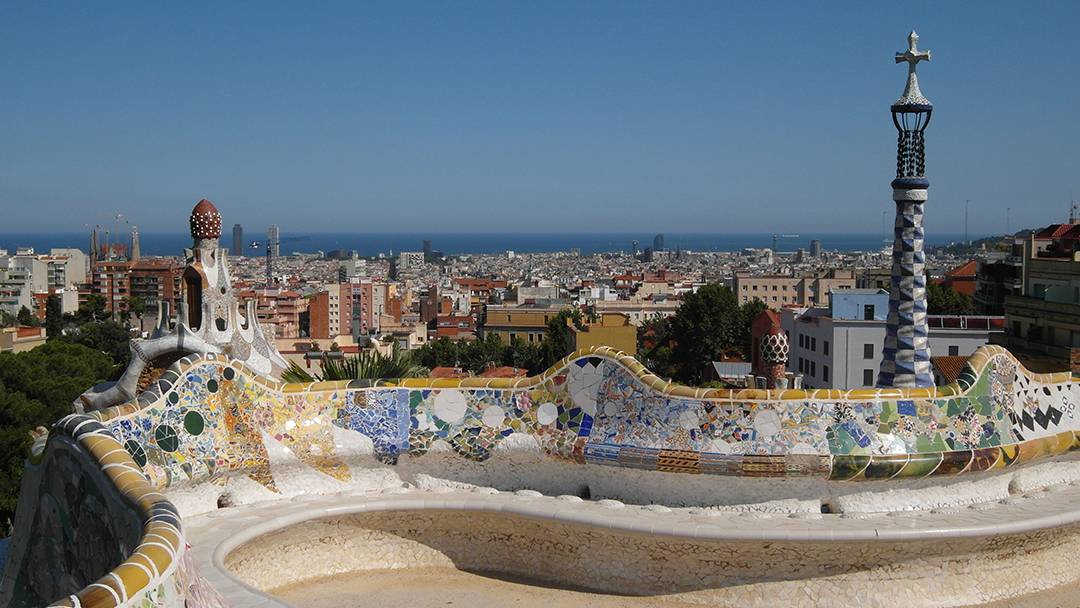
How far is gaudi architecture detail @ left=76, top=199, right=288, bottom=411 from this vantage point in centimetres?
1234

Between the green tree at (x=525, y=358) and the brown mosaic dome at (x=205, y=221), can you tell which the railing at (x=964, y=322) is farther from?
the brown mosaic dome at (x=205, y=221)

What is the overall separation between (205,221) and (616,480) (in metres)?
6.21

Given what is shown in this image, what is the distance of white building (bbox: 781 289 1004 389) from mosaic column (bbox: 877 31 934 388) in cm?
1895

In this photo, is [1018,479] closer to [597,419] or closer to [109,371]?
[597,419]

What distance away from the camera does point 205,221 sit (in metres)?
13.5

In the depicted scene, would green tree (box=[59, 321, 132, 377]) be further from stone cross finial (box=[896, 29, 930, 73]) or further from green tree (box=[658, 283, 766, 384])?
stone cross finial (box=[896, 29, 930, 73])

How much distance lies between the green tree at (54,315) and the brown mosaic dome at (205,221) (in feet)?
143

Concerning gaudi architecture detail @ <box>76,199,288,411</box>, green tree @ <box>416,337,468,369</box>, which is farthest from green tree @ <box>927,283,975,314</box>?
gaudi architecture detail @ <box>76,199,288,411</box>

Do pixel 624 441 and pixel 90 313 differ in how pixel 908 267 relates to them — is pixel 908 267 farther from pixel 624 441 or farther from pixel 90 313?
pixel 90 313

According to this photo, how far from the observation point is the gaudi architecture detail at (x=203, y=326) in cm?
1234

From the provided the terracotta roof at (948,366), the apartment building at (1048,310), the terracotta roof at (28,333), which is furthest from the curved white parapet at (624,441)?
the terracotta roof at (28,333)

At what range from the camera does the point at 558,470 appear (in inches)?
402

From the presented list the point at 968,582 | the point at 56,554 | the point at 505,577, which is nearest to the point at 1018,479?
the point at 968,582

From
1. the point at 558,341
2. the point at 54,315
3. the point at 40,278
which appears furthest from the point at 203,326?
the point at 40,278
